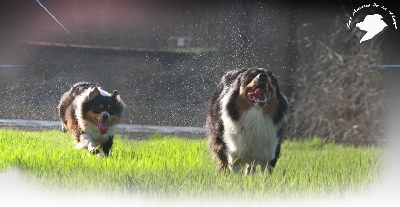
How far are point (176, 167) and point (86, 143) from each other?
248mm

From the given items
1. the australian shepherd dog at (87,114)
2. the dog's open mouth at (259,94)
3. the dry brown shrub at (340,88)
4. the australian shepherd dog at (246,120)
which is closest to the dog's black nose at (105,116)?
the australian shepherd dog at (87,114)

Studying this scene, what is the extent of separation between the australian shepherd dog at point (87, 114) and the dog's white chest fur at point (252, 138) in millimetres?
297

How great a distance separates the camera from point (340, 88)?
2250mm

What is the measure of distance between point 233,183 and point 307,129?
10.0 inches

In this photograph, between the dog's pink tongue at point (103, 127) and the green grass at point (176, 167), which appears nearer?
the green grass at point (176, 167)

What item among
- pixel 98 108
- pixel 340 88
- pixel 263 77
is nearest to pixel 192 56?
pixel 263 77

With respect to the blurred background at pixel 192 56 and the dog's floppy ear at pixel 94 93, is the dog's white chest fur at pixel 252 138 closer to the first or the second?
the blurred background at pixel 192 56

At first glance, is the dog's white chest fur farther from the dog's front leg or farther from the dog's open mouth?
the dog's front leg

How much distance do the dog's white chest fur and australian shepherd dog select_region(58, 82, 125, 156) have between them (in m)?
0.30

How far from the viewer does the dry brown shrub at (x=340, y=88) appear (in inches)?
88.4

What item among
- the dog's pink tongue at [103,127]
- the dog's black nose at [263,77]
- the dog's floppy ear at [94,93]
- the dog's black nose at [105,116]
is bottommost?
the dog's pink tongue at [103,127]

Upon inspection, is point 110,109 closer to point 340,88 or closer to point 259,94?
point 259,94

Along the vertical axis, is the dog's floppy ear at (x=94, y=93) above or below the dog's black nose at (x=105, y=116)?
above

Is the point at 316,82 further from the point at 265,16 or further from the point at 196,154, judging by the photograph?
the point at 196,154
